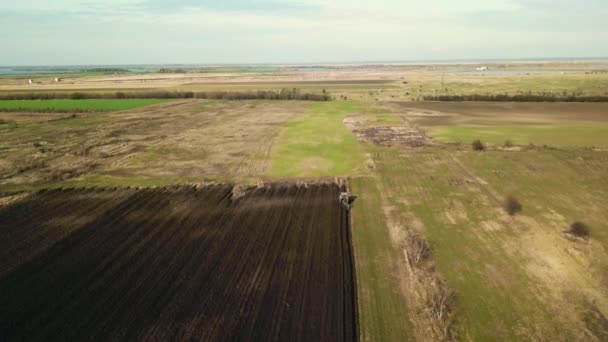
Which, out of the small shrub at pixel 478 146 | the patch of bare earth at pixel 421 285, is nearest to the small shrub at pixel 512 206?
the patch of bare earth at pixel 421 285

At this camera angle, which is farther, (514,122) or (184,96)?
(184,96)

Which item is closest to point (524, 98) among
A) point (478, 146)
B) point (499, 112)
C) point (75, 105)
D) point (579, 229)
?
point (499, 112)

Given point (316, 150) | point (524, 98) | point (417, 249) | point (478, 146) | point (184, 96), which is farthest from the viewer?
point (184, 96)

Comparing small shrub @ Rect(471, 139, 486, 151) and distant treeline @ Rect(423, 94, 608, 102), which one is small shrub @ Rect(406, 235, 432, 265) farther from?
distant treeline @ Rect(423, 94, 608, 102)

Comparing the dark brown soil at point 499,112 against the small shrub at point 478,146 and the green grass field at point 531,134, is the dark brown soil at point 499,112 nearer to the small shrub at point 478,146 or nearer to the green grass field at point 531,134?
the green grass field at point 531,134

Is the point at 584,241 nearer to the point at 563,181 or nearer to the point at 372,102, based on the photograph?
the point at 563,181

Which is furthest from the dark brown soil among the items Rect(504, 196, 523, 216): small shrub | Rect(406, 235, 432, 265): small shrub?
Rect(406, 235, 432, 265): small shrub

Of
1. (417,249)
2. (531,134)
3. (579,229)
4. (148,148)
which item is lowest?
(417,249)

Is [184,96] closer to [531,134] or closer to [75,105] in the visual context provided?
[75,105]
